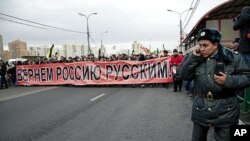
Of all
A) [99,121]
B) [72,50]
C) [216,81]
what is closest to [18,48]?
[72,50]

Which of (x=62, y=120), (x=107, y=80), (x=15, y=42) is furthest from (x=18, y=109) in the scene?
(x=15, y=42)

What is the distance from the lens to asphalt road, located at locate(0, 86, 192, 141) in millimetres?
6070

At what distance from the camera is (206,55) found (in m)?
3.07

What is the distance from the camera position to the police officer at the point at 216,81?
3000 millimetres

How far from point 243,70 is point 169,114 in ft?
16.8

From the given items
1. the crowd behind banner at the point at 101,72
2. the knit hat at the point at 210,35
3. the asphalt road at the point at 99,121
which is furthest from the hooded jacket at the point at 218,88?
the crowd behind banner at the point at 101,72

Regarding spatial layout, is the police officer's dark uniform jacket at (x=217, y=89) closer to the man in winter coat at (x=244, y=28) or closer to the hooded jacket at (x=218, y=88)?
the hooded jacket at (x=218, y=88)

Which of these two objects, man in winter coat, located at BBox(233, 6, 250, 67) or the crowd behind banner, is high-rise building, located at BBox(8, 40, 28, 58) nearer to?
the crowd behind banner

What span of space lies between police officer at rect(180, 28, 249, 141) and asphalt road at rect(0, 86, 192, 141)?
2689 millimetres

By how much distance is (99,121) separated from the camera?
7.42 metres

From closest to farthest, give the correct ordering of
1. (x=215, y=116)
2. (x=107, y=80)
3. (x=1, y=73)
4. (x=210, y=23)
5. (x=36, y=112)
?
(x=215, y=116)
(x=36, y=112)
(x=107, y=80)
(x=1, y=73)
(x=210, y=23)

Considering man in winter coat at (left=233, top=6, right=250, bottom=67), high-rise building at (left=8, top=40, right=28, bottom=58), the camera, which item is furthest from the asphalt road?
high-rise building at (left=8, top=40, right=28, bottom=58)

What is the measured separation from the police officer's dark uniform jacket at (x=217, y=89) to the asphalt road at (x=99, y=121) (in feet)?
8.88

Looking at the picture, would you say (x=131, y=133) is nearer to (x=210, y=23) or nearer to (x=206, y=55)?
(x=206, y=55)
